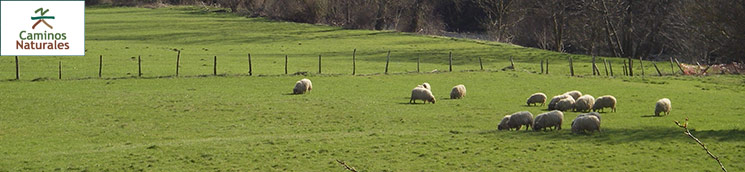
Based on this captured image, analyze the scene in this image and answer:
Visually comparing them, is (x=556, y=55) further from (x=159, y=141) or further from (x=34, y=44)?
(x=159, y=141)

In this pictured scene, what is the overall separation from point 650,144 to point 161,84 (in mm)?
29868

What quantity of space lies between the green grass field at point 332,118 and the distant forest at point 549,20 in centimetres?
1571

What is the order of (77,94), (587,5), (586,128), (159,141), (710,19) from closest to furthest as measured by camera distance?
(586,128) → (159,141) → (710,19) → (77,94) → (587,5)

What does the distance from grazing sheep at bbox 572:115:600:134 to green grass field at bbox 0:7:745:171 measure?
45 centimetres

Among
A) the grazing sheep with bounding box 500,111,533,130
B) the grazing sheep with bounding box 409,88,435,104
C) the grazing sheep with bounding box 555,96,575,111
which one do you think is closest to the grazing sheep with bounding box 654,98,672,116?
the grazing sheep with bounding box 555,96,575,111

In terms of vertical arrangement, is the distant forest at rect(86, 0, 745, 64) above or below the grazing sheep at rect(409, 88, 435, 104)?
above

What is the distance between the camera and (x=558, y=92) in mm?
45031

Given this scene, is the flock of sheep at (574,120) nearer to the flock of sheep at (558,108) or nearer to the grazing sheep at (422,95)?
the flock of sheep at (558,108)

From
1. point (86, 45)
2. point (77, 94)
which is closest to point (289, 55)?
point (86, 45)

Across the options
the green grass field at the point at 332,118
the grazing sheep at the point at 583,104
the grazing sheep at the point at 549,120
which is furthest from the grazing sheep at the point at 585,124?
the grazing sheep at the point at 583,104

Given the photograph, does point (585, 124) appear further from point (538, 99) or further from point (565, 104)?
point (538, 99)

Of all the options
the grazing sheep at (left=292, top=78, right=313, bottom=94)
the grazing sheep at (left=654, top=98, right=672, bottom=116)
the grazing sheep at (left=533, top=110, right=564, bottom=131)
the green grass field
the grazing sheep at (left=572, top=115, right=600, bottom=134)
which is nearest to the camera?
the green grass field

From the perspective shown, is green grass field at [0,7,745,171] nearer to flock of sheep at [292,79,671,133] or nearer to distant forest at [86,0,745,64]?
flock of sheep at [292,79,671,133]

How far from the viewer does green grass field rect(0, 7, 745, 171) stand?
2408 cm
